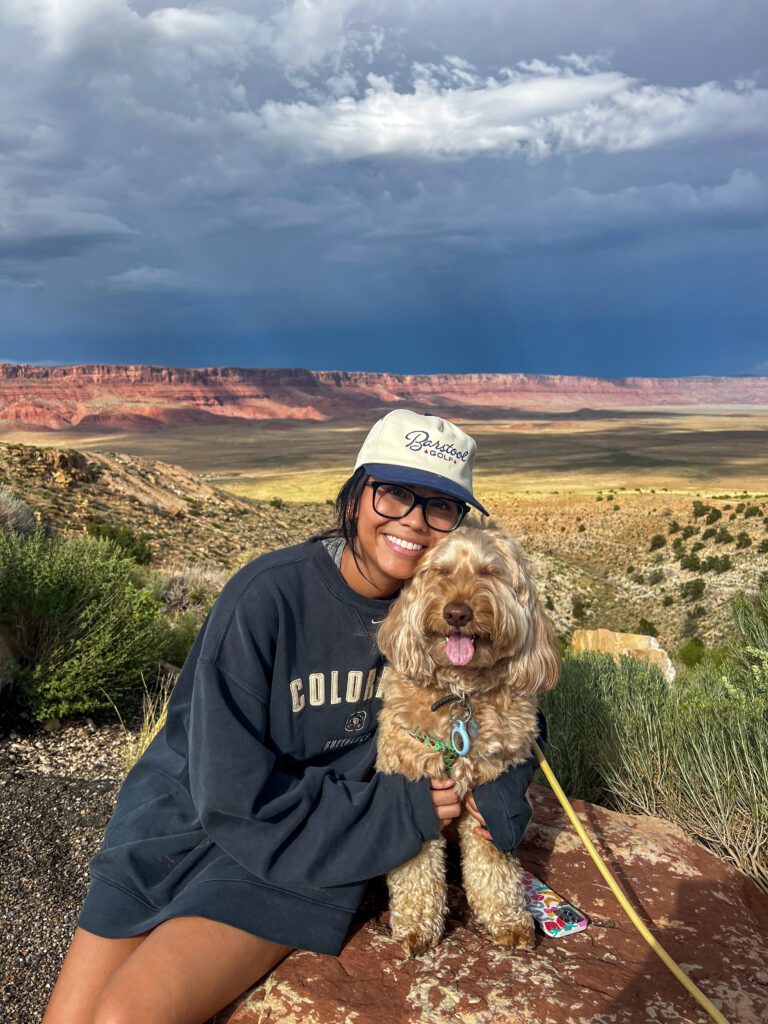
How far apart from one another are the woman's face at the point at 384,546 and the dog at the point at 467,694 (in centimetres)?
10

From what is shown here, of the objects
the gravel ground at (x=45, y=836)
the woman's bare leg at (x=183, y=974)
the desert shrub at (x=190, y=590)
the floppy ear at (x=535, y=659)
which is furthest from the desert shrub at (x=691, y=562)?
the woman's bare leg at (x=183, y=974)

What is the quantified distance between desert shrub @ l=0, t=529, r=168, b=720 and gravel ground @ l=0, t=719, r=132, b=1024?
322mm

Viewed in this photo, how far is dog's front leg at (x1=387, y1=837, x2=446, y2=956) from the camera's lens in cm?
255

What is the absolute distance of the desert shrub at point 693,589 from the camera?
44500 mm

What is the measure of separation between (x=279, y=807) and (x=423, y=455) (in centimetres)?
129

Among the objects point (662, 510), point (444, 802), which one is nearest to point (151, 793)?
point (444, 802)

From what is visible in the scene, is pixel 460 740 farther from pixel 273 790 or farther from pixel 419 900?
pixel 273 790

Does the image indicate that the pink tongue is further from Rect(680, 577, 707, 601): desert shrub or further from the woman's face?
Rect(680, 577, 707, 601): desert shrub

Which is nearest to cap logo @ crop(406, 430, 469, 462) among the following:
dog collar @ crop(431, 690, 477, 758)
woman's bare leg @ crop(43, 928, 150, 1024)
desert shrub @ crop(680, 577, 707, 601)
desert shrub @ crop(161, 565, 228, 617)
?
dog collar @ crop(431, 690, 477, 758)

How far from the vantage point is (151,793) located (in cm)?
276

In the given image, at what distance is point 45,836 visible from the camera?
4.68 meters

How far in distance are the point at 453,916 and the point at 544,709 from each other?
3170mm

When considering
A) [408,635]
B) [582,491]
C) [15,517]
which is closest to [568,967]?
[408,635]

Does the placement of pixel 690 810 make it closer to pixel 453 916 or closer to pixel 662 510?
pixel 453 916
